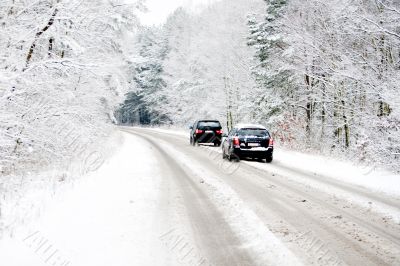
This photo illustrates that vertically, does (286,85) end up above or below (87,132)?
above

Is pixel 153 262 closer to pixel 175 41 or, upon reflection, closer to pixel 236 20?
pixel 236 20

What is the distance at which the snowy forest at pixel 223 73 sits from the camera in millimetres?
9562

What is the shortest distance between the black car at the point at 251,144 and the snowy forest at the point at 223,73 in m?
3.31

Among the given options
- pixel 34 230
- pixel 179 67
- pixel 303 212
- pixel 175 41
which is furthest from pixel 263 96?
pixel 175 41

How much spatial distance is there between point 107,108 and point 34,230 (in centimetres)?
2242

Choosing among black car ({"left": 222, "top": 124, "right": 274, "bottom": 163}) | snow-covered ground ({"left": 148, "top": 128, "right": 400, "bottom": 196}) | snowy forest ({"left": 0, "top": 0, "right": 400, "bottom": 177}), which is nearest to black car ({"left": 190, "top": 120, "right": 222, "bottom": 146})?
snowy forest ({"left": 0, "top": 0, "right": 400, "bottom": 177})

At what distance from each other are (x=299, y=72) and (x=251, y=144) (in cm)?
876

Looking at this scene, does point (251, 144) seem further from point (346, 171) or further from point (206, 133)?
point (206, 133)

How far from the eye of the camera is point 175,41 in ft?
194

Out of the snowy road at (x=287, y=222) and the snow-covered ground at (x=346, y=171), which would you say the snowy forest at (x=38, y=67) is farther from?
the snow-covered ground at (x=346, y=171)

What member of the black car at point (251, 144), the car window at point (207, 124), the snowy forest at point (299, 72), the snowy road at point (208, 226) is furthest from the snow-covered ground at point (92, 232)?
the car window at point (207, 124)

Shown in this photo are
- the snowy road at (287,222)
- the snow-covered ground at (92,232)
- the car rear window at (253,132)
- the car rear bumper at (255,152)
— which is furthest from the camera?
the car rear window at (253,132)

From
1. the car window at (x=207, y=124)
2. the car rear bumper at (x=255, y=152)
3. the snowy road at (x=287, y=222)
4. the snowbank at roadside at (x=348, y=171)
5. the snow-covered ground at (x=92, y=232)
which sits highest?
the car window at (x=207, y=124)

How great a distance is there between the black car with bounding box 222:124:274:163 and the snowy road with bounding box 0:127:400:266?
5836 millimetres
